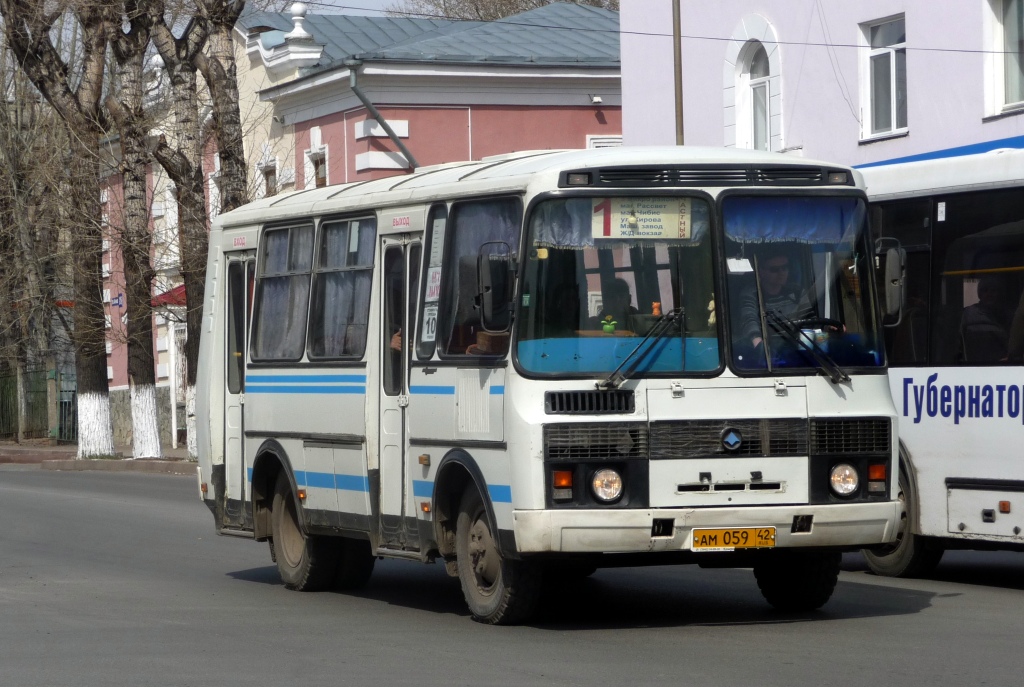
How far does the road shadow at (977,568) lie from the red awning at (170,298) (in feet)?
65.1

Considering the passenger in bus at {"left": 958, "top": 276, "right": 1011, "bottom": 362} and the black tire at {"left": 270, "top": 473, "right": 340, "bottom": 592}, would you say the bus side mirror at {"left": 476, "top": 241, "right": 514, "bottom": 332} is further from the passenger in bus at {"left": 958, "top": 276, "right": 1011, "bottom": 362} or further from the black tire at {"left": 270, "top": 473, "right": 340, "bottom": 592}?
the passenger in bus at {"left": 958, "top": 276, "right": 1011, "bottom": 362}

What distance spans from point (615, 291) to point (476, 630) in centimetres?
203

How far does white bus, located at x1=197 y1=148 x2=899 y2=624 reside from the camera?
9.27 metres

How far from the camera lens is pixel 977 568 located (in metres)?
13.4

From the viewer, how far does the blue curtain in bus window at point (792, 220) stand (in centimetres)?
970

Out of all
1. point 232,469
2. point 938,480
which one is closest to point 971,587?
point 938,480

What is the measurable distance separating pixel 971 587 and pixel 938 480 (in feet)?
2.54

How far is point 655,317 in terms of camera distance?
9.47 meters

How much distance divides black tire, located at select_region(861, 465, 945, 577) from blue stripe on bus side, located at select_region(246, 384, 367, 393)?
3731 mm

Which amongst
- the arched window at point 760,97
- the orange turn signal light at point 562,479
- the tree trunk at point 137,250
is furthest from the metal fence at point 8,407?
the orange turn signal light at point 562,479

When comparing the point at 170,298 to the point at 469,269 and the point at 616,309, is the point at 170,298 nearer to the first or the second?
the point at 469,269

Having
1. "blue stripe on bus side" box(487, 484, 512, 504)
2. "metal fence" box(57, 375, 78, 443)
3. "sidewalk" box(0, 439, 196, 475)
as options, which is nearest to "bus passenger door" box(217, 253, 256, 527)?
"blue stripe on bus side" box(487, 484, 512, 504)

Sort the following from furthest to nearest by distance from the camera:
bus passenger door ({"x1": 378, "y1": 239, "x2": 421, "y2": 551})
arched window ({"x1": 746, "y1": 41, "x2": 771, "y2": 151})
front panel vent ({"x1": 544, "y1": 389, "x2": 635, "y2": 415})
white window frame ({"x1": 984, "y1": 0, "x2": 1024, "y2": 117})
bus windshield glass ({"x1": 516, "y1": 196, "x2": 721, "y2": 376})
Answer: arched window ({"x1": 746, "y1": 41, "x2": 771, "y2": 151}), white window frame ({"x1": 984, "y1": 0, "x2": 1024, "y2": 117}), bus passenger door ({"x1": 378, "y1": 239, "x2": 421, "y2": 551}), bus windshield glass ({"x1": 516, "y1": 196, "x2": 721, "y2": 376}), front panel vent ({"x1": 544, "y1": 389, "x2": 635, "y2": 415})

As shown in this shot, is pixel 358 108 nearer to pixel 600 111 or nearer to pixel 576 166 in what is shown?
pixel 600 111
